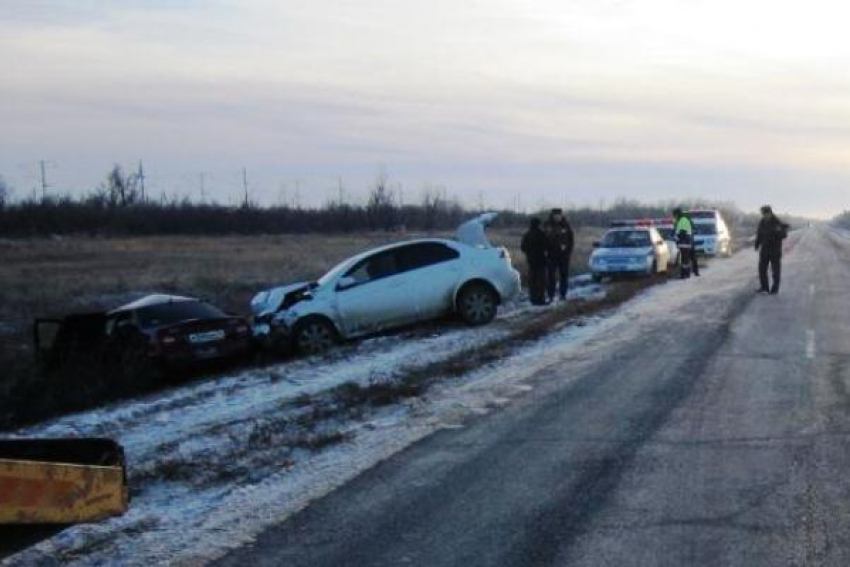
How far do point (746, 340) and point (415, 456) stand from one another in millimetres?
7800

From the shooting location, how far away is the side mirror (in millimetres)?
16547

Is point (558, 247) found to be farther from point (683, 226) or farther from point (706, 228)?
point (706, 228)

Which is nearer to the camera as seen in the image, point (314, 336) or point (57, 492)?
point (57, 492)

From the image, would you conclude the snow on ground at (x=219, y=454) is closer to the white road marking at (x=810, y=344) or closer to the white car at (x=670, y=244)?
the white road marking at (x=810, y=344)

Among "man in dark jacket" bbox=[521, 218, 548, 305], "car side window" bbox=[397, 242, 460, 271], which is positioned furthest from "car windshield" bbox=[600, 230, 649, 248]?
"car side window" bbox=[397, 242, 460, 271]

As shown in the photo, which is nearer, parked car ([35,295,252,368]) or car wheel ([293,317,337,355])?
parked car ([35,295,252,368])

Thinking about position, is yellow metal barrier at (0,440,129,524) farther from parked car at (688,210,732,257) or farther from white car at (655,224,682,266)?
parked car at (688,210,732,257)

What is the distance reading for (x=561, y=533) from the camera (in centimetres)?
580

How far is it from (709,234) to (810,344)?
2769 cm

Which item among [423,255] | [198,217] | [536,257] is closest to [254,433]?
[423,255]

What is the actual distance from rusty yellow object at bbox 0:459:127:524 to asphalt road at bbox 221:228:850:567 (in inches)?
47.7

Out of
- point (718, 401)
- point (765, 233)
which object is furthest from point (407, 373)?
point (765, 233)

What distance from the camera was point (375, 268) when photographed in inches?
672

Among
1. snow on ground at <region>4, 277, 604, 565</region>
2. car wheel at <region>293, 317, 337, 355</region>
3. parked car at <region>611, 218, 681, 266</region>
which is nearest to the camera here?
snow on ground at <region>4, 277, 604, 565</region>
